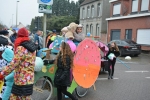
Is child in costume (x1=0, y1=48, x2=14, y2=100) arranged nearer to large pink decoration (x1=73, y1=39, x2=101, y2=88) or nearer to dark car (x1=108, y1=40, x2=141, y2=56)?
large pink decoration (x1=73, y1=39, x2=101, y2=88)

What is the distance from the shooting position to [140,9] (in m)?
26.1

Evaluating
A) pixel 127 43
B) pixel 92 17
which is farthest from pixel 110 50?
pixel 92 17

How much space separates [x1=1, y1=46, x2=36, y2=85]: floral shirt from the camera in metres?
3.68

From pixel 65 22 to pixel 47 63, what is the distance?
6319 cm

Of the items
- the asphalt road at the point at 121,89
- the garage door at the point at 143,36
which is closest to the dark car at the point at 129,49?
the garage door at the point at 143,36

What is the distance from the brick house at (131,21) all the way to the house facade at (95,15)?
6999mm

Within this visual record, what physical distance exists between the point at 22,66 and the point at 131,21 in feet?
83.5

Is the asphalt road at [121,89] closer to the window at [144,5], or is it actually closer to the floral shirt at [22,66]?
the floral shirt at [22,66]

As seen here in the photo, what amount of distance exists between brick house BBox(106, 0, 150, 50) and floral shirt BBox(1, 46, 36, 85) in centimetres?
2216

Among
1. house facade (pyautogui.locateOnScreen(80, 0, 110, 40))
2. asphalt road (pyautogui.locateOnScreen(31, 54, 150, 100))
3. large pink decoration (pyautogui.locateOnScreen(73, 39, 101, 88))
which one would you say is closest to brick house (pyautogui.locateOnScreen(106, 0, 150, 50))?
house facade (pyautogui.locateOnScreen(80, 0, 110, 40))

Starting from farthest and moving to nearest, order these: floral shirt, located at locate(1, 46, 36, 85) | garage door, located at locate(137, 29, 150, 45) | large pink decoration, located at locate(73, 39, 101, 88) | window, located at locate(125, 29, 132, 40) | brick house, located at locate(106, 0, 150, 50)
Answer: window, located at locate(125, 29, 132, 40) < brick house, located at locate(106, 0, 150, 50) < garage door, located at locate(137, 29, 150, 45) < large pink decoration, located at locate(73, 39, 101, 88) < floral shirt, located at locate(1, 46, 36, 85)

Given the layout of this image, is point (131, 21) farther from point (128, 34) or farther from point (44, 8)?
point (44, 8)

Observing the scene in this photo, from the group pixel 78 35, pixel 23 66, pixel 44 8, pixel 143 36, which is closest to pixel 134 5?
pixel 143 36

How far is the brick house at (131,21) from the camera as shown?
81.7 ft
